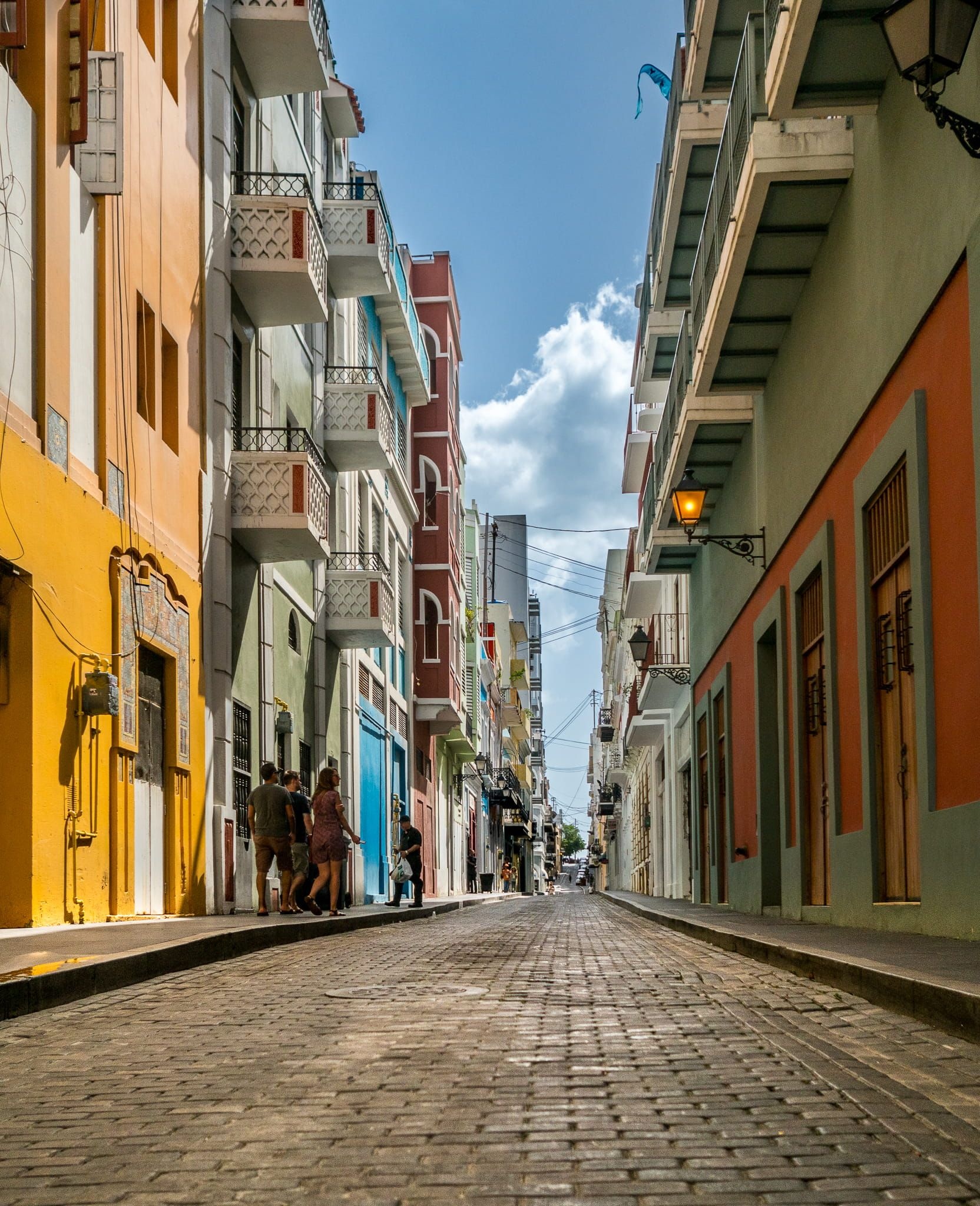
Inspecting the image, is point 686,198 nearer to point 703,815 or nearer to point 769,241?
point 769,241

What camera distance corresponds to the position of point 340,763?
26.7m

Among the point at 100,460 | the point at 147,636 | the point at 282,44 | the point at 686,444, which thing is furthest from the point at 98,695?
the point at 282,44

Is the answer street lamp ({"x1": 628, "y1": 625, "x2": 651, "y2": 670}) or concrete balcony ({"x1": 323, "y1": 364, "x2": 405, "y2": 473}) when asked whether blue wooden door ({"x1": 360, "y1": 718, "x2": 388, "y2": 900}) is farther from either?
concrete balcony ({"x1": 323, "y1": 364, "x2": 405, "y2": 473})

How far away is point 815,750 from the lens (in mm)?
15680

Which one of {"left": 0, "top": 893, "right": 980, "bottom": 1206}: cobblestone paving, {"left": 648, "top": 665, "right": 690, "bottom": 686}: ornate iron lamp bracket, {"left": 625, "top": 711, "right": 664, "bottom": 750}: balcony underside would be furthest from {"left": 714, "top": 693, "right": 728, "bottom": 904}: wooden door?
{"left": 0, "top": 893, "right": 980, "bottom": 1206}: cobblestone paving

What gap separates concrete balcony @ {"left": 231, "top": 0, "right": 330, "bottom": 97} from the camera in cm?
1991

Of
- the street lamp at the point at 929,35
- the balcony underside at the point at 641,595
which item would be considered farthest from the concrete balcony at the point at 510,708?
the street lamp at the point at 929,35

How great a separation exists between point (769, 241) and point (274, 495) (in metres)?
7.40

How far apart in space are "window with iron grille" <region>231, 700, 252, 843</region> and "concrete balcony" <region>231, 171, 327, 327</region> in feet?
16.7

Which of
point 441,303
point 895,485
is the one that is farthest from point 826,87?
point 441,303

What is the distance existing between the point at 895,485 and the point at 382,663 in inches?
859

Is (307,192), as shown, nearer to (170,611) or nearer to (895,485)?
(170,611)

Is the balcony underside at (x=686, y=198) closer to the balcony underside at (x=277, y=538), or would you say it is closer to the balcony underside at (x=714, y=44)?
the balcony underside at (x=714, y=44)

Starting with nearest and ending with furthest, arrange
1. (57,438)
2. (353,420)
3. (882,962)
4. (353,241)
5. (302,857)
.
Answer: (882,962) → (57,438) → (302,857) → (353,241) → (353,420)
